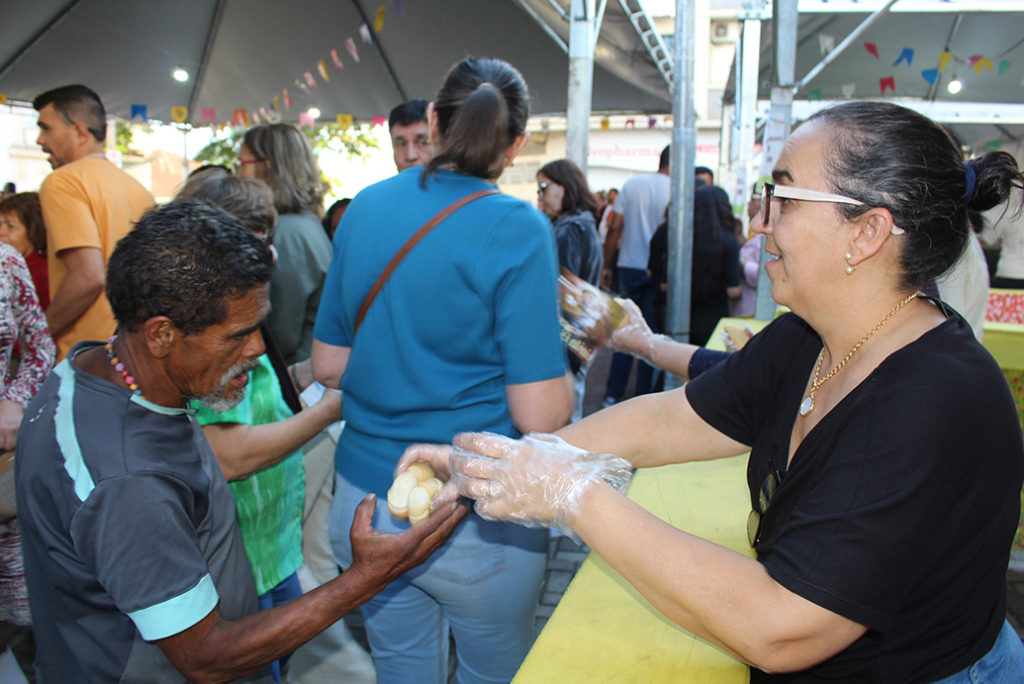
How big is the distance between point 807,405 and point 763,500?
20cm

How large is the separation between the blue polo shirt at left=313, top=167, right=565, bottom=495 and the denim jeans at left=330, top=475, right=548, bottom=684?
0.22m

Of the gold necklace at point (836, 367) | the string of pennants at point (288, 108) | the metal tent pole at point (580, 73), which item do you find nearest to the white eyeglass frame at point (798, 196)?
the gold necklace at point (836, 367)

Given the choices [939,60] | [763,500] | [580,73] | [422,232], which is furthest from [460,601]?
[939,60]

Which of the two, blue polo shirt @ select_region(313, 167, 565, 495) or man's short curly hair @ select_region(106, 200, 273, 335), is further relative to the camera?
blue polo shirt @ select_region(313, 167, 565, 495)

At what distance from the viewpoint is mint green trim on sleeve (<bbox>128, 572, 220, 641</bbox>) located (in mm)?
1176

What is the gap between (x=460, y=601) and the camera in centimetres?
172

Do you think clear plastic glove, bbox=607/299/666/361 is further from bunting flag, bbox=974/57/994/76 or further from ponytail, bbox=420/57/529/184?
bunting flag, bbox=974/57/994/76

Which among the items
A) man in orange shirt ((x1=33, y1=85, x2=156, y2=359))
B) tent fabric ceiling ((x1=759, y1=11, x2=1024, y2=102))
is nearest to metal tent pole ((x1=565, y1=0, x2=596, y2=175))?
tent fabric ceiling ((x1=759, y1=11, x2=1024, y2=102))

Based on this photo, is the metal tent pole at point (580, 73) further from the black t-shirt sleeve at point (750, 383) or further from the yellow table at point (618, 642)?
the yellow table at point (618, 642)

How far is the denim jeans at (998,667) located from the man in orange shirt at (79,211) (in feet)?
10.7

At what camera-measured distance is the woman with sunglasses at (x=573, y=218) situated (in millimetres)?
4434

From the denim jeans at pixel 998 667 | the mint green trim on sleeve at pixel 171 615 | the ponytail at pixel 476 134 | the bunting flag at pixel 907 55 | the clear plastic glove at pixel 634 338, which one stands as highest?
the bunting flag at pixel 907 55

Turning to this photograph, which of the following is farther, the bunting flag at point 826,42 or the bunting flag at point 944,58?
the bunting flag at point 944,58

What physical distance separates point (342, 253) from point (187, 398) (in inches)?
21.4
